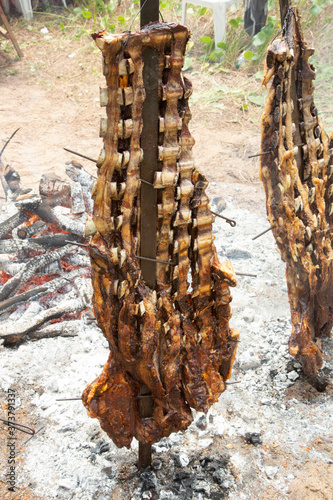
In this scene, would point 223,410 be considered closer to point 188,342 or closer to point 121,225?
point 188,342

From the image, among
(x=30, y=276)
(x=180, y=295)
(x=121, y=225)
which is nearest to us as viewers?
(x=121, y=225)

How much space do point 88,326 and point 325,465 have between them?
1.58 meters

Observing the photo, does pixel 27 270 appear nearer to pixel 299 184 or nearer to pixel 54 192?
pixel 54 192

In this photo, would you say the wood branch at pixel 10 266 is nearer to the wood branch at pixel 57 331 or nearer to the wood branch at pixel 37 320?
the wood branch at pixel 37 320

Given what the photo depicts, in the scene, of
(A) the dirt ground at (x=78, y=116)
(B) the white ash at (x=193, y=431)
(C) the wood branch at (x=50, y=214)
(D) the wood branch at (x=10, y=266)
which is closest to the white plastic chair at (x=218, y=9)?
(A) the dirt ground at (x=78, y=116)

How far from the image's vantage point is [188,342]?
1859 millimetres

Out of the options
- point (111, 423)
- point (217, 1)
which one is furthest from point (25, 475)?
point (217, 1)

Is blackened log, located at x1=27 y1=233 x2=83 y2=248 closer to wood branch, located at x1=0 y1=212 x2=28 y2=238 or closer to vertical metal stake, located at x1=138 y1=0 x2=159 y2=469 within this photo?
wood branch, located at x1=0 y1=212 x2=28 y2=238

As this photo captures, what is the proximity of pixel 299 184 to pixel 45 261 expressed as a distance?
1.85 meters

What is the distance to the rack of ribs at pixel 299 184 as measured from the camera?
213 centimetres

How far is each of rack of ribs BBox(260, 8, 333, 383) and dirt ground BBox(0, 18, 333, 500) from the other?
136cm

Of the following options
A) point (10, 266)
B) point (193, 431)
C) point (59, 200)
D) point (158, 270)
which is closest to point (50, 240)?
point (10, 266)

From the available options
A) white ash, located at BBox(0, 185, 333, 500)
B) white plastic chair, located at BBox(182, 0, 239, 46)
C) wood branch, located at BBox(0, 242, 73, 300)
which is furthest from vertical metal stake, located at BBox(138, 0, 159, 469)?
white plastic chair, located at BBox(182, 0, 239, 46)

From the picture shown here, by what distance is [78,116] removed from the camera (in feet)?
20.7
